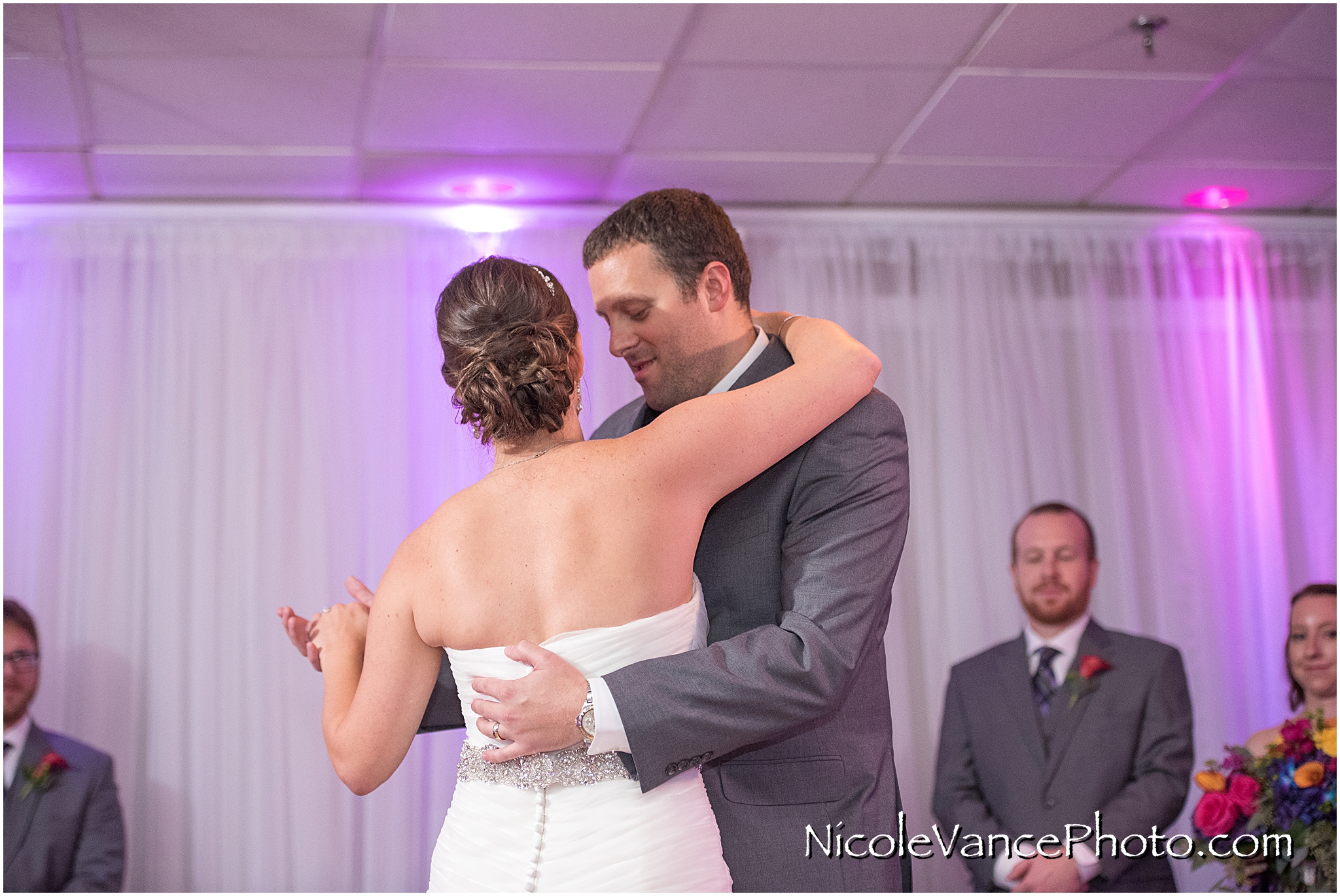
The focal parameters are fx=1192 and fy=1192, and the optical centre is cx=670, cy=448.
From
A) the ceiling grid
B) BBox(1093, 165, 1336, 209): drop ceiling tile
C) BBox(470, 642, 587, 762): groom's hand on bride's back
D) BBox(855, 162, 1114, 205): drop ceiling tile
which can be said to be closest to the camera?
BBox(470, 642, 587, 762): groom's hand on bride's back

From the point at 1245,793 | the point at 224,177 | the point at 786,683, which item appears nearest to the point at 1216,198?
the point at 1245,793

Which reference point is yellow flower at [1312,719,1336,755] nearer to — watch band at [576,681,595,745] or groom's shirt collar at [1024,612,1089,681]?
groom's shirt collar at [1024,612,1089,681]

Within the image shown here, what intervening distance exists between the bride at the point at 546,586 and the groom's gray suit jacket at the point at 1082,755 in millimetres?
2800

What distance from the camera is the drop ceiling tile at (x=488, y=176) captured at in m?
5.41

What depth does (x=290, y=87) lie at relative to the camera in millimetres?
4613

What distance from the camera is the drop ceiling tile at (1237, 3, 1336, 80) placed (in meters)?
4.35

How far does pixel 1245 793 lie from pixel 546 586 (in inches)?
106

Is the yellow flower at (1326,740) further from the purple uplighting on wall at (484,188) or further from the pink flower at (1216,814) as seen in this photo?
the purple uplighting on wall at (484,188)

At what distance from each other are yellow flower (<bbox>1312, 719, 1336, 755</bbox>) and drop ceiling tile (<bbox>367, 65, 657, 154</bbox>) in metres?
3.21

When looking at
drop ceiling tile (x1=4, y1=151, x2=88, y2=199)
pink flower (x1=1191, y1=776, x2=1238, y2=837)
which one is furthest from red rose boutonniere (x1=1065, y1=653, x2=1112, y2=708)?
drop ceiling tile (x1=4, y1=151, x2=88, y2=199)

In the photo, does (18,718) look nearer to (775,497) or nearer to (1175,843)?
(775,497)

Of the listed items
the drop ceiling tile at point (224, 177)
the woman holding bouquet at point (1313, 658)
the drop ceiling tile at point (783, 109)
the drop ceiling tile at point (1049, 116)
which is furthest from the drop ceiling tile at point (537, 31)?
the woman holding bouquet at point (1313, 658)

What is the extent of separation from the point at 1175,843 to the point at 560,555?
4149 millimetres

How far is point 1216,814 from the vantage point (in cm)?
357
